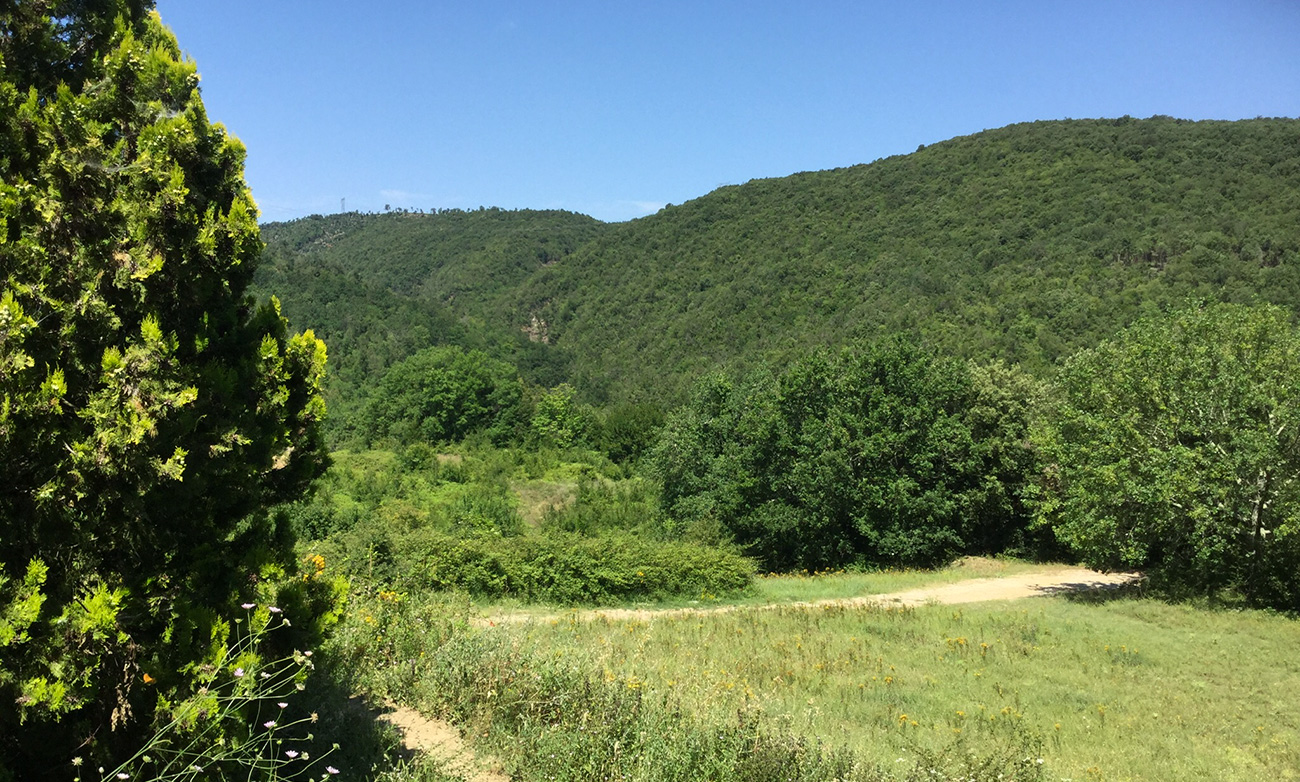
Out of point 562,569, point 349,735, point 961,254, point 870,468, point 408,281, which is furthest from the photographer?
point 408,281

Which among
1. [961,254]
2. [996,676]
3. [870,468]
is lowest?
[996,676]

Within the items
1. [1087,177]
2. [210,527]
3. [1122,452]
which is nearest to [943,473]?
[1122,452]

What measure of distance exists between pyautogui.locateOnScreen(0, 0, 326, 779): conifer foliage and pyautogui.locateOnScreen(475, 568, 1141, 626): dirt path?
7511 millimetres

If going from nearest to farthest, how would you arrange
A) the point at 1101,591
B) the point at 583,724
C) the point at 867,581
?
the point at 583,724
the point at 1101,591
the point at 867,581

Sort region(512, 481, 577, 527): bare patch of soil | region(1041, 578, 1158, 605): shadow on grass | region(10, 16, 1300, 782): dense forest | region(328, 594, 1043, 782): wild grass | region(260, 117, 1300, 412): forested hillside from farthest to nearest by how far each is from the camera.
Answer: region(260, 117, 1300, 412): forested hillside → region(512, 481, 577, 527): bare patch of soil → region(1041, 578, 1158, 605): shadow on grass → region(328, 594, 1043, 782): wild grass → region(10, 16, 1300, 782): dense forest

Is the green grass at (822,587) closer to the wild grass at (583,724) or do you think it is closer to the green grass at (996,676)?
the green grass at (996,676)

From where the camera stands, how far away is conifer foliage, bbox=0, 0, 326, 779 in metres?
3.54

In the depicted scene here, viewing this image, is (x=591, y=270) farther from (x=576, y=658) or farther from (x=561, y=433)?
(x=576, y=658)

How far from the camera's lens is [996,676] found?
10406 millimetres

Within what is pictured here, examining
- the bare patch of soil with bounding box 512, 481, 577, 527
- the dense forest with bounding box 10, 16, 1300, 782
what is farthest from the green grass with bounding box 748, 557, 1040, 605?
the bare patch of soil with bounding box 512, 481, 577, 527

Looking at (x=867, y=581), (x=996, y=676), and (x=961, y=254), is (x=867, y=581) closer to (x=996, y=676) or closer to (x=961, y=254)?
(x=996, y=676)

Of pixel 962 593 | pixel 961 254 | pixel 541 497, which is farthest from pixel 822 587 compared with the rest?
pixel 961 254

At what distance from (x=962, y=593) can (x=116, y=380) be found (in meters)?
18.6

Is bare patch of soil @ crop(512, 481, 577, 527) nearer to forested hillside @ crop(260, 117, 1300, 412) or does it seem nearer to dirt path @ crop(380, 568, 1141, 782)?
dirt path @ crop(380, 568, 1141, 782)
